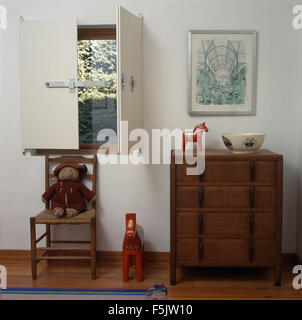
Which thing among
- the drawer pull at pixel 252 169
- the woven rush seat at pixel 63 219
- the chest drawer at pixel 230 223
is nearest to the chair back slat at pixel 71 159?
the woven rush seat at pixel 63 219

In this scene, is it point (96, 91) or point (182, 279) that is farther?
point (96, 91)

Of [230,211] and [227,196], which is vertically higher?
[227,196]

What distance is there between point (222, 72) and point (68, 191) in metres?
1.53

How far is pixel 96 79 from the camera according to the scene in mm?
3453

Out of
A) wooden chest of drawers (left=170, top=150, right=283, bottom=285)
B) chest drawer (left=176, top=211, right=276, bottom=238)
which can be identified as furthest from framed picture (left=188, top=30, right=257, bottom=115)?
chest drawer (left=176, top=211, right=276, bottom=238)

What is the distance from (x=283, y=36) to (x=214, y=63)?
57 cm

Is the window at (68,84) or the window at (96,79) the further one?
the window at (96,79)

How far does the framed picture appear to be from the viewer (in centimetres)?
327

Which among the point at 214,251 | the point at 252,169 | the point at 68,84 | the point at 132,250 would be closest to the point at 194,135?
the point at 252,169

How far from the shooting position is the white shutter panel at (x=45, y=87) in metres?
3.29

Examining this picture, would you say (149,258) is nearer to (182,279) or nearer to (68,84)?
(182,279)

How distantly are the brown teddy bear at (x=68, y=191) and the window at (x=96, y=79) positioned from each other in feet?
0.94

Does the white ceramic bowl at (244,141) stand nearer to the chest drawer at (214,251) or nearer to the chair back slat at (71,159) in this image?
the chest drawer at (214,251)
